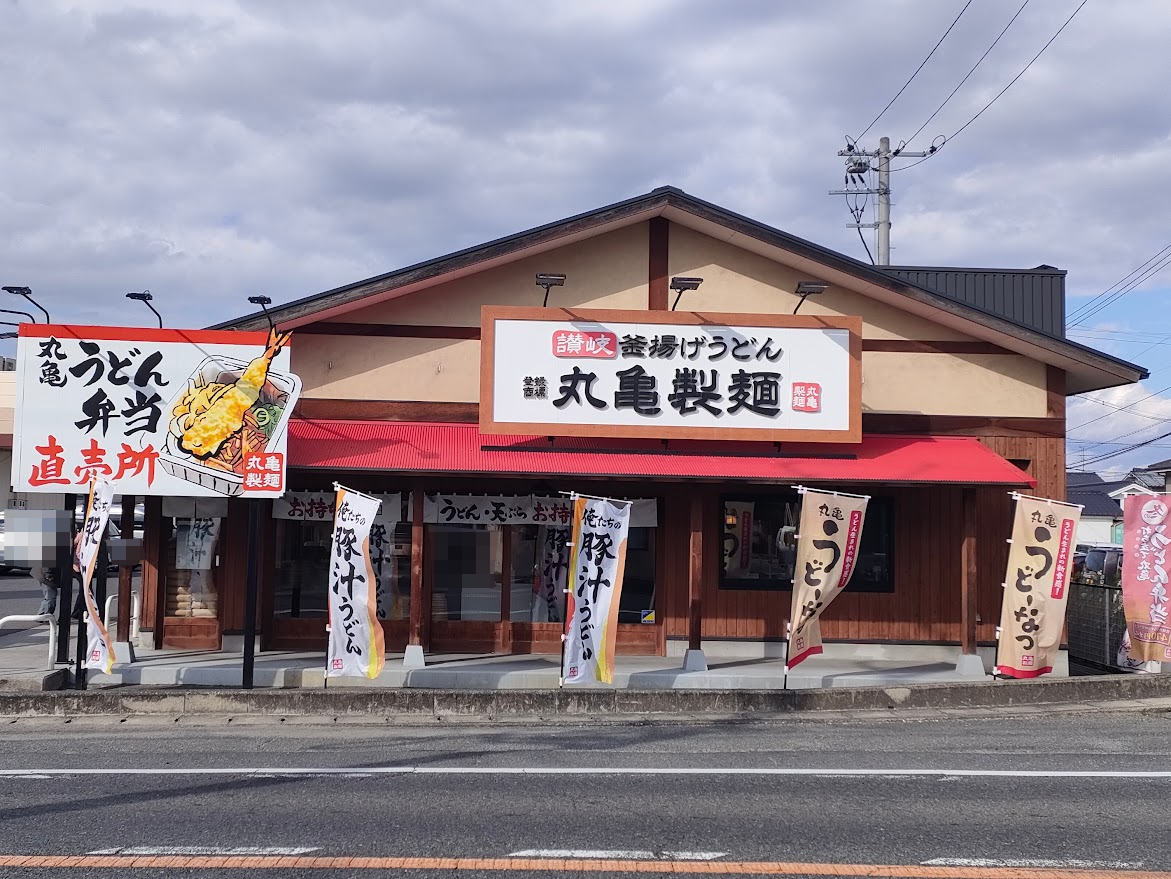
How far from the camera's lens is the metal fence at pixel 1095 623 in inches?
607

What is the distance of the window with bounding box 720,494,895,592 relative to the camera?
15.6m

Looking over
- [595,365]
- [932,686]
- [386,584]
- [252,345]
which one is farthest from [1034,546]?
[252,345]

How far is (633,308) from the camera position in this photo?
1537 centimetres

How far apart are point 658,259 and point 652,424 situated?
8.71 feet

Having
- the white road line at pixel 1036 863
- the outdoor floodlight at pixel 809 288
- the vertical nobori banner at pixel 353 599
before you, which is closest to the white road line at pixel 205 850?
the white road line at pixel 1036 863

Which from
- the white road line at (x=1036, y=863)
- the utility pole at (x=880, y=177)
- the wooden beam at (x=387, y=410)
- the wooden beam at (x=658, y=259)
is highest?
the utility pole at (x=880, y=177)

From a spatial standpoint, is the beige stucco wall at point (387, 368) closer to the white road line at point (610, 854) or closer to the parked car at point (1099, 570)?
the white road line at point (610, 854)

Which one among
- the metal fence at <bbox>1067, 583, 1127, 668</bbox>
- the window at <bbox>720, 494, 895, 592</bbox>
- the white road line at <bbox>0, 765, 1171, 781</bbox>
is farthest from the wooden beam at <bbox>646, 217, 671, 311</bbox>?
the white road line at <bbox>0, 765, 1171, 781</bbox>

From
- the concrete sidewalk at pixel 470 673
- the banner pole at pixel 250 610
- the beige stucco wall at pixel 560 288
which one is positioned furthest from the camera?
the beige stucco wall at pixel 560 288

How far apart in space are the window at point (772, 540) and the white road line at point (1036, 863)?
935cm

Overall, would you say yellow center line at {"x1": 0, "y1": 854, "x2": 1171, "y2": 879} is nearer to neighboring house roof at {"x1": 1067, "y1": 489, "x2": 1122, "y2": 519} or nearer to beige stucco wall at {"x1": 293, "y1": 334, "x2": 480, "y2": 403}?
beige stucco wall at {"x1": 293, "y1": 334, "x2": 480, "y2": 403}

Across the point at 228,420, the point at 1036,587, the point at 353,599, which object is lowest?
the point at 353,599

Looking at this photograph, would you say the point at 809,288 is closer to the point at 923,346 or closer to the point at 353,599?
the point at 923,346

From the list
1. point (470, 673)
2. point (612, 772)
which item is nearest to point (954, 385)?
point (470, 673)
